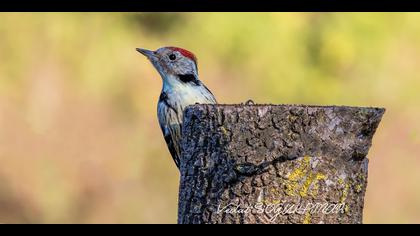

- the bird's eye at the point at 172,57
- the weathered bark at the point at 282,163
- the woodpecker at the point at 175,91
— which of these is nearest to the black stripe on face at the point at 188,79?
the woodpecker at the point at 175,91

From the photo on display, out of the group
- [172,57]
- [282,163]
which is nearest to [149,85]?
[172,57]

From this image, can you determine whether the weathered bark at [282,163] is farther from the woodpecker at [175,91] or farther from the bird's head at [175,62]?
the bird's head at [175,62]

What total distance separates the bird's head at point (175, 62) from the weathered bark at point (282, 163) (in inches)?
95.8

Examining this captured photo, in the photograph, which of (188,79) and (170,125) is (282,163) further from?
(188,79)

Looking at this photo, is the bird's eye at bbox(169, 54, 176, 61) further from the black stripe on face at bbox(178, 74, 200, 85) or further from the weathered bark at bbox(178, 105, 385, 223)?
the weathered bark at bbox(178, 105, 385, 223)

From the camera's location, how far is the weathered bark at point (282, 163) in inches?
144

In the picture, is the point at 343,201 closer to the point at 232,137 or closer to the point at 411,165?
the point at 232,137

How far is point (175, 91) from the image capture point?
237 inches

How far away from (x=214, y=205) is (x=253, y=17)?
22.1 ft

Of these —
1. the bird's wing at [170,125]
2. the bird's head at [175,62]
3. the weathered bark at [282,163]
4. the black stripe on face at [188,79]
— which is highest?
the bird's head at [175,62]

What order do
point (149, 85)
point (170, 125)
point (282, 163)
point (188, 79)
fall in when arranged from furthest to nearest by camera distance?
point (149, 85), point (188, 79), point (170, 125), point (282, 163)

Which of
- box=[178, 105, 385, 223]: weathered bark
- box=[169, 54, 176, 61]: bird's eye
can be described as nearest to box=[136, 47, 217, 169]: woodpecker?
box=[169, 54, 176, 61]: bird's eye

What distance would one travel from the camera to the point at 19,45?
1037cm

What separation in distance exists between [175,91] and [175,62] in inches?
10.6
